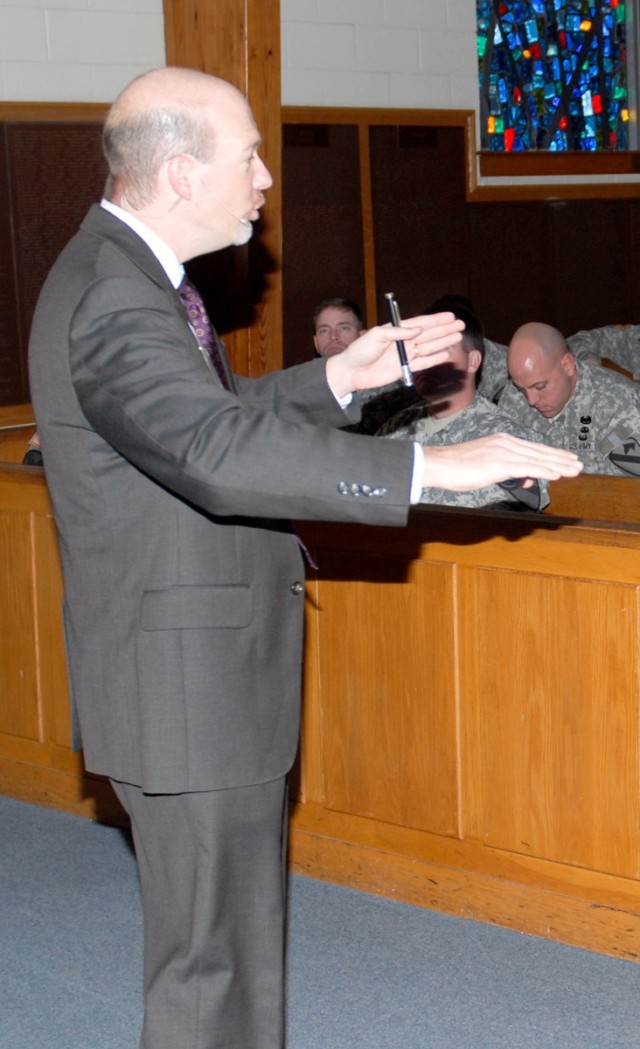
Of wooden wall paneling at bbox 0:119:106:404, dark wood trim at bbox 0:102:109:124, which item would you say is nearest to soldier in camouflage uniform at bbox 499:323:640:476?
wooden wall paneling at bbox 0:119:106:404

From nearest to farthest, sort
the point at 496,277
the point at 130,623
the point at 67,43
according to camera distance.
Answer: the point at 130,623 → the point at 67,43 → the point at 496,277

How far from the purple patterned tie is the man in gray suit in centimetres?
2

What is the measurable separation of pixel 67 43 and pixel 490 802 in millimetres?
4203

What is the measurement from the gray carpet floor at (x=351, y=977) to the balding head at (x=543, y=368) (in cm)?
206

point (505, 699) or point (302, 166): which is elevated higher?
point (302, 166)

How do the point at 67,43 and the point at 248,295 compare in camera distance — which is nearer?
the point at 248,295

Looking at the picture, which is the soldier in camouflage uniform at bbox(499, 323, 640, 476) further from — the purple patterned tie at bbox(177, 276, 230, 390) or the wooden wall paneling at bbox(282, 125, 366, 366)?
the purple patterned tie at bbox(177, 276, 230, 390)

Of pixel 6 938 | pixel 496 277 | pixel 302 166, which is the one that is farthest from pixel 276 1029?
pixel 496 277

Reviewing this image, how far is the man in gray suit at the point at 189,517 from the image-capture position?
5.81ft

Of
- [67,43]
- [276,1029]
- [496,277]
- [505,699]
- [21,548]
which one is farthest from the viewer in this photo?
[496,277]

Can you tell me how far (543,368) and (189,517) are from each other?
315 centimetres

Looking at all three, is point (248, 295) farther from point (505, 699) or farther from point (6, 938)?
point (6, 938)

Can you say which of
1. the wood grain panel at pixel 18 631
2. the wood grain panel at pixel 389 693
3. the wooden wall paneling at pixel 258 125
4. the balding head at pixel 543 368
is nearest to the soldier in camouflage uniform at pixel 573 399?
the balding head at pixel 543 368

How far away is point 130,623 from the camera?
6.48ft
